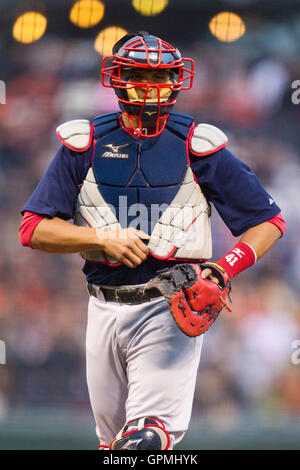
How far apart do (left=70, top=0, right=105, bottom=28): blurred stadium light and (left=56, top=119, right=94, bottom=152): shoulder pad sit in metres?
2.86

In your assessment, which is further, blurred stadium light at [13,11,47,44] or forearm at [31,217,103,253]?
blurred stadium light at [13,11,47,44]

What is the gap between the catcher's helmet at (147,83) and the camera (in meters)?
3.02

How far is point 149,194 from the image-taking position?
3066 mm

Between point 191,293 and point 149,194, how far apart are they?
41 cm

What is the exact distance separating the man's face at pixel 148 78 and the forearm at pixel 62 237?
538 millimetres

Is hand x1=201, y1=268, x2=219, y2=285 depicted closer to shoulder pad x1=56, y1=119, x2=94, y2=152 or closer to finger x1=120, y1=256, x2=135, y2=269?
finger x1=120, y1=256, x2=135, y2=269

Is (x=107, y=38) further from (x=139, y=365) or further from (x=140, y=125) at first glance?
(x=139, y=365)

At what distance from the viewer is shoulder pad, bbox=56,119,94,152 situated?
3.07 meters

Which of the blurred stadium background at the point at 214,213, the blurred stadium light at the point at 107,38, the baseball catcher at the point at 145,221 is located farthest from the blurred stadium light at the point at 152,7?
the baseball catcher at the point at 145,221

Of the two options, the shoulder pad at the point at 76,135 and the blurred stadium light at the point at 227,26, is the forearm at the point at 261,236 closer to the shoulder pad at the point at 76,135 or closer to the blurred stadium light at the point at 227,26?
the shoulder pad at the point at 76,135

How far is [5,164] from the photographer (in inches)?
221

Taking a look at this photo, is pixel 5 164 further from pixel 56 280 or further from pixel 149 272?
pixel 149 272

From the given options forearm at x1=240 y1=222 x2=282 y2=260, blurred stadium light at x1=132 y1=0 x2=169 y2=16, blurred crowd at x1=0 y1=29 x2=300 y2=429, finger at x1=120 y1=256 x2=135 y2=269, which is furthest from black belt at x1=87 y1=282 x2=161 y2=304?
blurred stadium light at x1=132 y1=0 x2=169 y2=16

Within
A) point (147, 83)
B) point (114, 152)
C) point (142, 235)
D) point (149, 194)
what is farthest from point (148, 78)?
point (142, 235)
